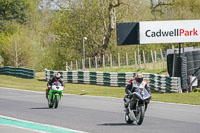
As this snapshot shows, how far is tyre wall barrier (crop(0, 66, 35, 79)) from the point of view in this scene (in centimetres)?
4831

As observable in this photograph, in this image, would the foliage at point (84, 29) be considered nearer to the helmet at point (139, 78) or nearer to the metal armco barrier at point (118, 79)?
the metal armco barrier at point (118, 79)

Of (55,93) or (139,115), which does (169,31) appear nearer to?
(55,93)

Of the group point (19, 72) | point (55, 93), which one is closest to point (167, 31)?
point (55, 93)

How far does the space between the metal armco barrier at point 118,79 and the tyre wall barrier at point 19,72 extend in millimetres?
3398

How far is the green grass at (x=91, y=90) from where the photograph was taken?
81.8 feet

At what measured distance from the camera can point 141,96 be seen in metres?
13.3

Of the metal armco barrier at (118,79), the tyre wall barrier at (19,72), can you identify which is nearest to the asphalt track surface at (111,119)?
the metal armco barrier at (118,79)

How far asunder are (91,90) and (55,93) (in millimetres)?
16268

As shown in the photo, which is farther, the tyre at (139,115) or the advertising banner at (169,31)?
the advertising banner at (169,31)

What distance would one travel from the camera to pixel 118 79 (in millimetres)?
37656

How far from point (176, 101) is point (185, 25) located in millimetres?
8490

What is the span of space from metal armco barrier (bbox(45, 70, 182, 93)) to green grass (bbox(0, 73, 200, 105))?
87cm

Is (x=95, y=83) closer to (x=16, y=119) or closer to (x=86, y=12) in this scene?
(x=86, y=12)

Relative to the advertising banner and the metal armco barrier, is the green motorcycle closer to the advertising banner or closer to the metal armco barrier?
the metal armco barrier
